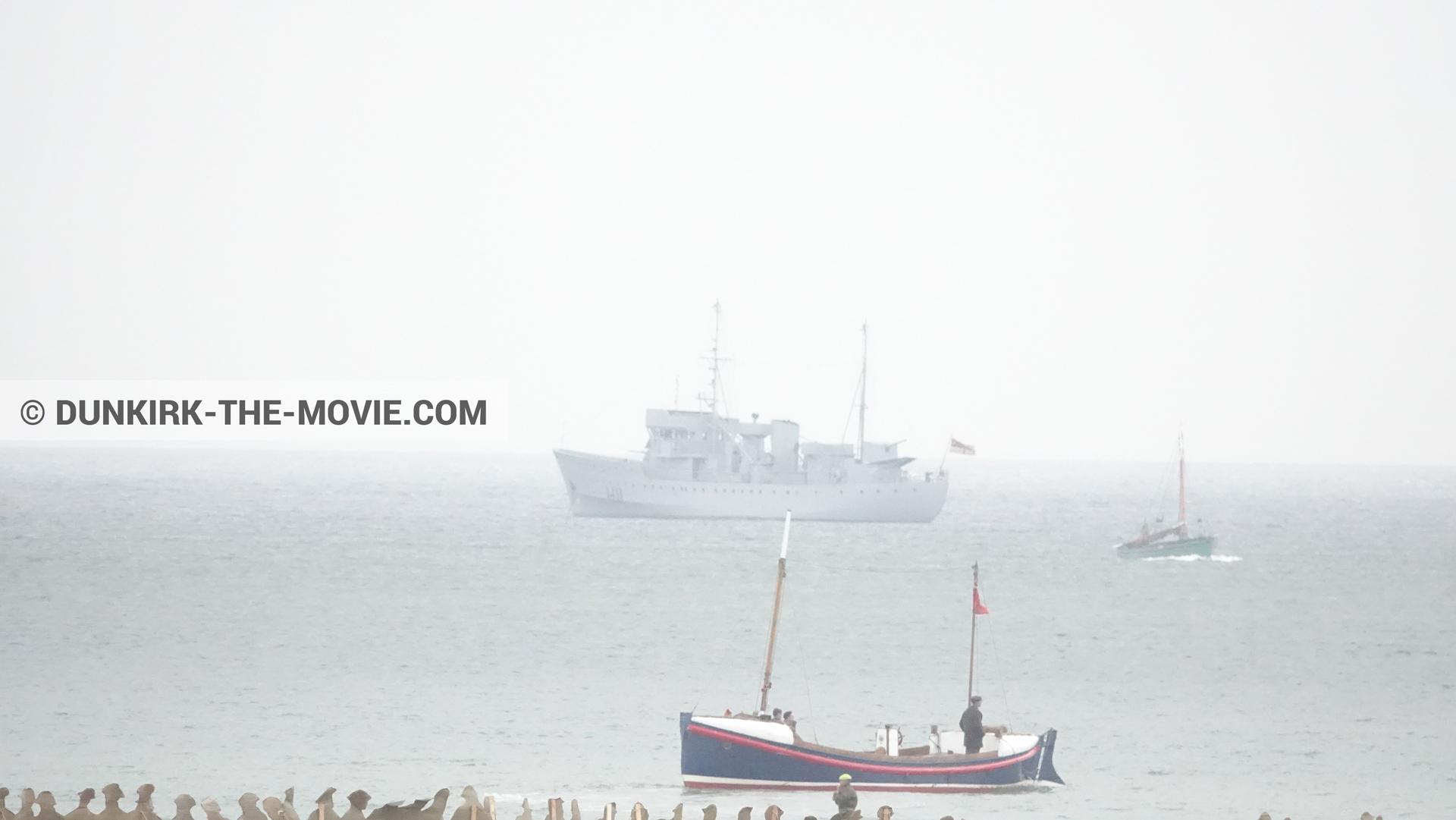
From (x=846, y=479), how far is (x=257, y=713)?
286 feet

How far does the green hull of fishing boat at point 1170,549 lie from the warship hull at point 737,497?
67.4 ft

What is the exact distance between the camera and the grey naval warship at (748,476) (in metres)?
118

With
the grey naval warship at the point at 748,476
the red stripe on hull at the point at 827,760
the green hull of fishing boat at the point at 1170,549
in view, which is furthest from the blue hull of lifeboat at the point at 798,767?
the grey naval warship at the point at 748,476

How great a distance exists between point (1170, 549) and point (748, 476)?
31.2 metres

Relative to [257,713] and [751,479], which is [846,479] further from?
[257,713]

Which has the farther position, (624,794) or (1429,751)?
(1429,751)

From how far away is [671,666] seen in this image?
1831 inches

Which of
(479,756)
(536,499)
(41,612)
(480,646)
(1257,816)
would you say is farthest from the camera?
(536,499)

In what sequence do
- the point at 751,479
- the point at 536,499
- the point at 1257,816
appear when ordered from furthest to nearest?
the point at 536,499 < the point at 751,479 < the point at 1257,816

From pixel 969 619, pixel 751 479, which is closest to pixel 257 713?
pixel 969 619

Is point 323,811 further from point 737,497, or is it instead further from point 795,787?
point 737,497

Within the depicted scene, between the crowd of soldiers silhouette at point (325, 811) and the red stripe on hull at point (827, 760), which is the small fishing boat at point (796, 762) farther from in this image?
the crowd of soldiers silhouette at point (325, 811)

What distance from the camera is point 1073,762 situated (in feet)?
106

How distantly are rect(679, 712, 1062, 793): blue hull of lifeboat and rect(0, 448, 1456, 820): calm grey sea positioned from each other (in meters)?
0.32
